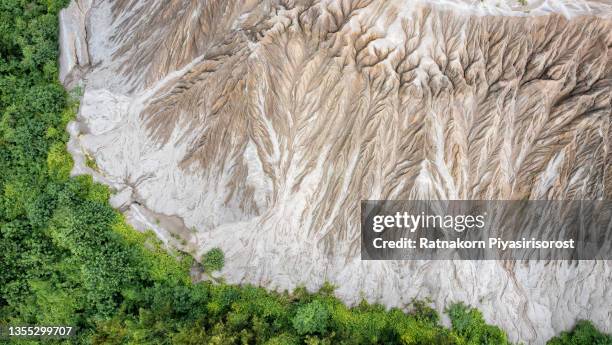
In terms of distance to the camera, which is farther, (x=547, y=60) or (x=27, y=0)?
(x=27, y=0)

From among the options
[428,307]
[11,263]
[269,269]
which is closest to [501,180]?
[428,307]

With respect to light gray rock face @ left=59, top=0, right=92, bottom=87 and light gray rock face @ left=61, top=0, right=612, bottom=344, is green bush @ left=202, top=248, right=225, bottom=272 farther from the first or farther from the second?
light gray rock face @ left=59, top=0, right=92, bottom=87

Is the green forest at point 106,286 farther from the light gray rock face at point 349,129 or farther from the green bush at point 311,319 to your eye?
the light gray rock face at point 349,129

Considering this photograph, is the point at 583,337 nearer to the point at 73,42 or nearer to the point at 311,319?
the point at 311,319

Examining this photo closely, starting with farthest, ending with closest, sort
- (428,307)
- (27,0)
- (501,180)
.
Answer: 1. (27,0)
2. (428,307)
3. (501,180)

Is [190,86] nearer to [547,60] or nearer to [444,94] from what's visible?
[444,94]
